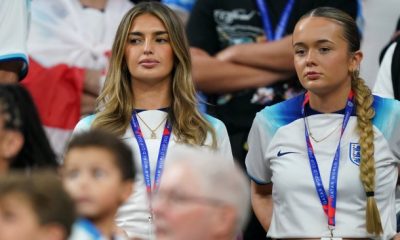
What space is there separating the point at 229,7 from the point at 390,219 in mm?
2072

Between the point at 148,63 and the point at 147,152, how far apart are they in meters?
0.56

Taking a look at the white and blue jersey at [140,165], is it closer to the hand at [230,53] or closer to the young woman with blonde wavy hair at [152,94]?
the young woman with blonde wavy hair at [152,94]

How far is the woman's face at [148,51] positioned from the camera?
24.3 feet

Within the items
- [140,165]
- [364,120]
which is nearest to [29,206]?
[140,165]

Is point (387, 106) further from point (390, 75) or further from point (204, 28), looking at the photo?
point (204, 28)

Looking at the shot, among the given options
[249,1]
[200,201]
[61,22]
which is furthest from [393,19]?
[200,201]

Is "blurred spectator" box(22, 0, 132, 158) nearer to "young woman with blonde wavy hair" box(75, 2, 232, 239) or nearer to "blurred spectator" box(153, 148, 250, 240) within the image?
"young woman with blonde wavy hair" box(75, 2, 232, 239)

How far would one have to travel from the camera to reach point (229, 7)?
8.61 meters

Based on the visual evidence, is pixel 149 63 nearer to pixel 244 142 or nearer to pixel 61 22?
pixel 244 142

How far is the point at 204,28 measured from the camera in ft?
28.7

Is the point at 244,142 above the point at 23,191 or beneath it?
beneath

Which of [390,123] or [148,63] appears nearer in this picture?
[390,123]

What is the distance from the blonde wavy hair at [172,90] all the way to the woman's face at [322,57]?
62 cm

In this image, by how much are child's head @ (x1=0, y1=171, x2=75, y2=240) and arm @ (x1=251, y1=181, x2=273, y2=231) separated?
281 centimetres
